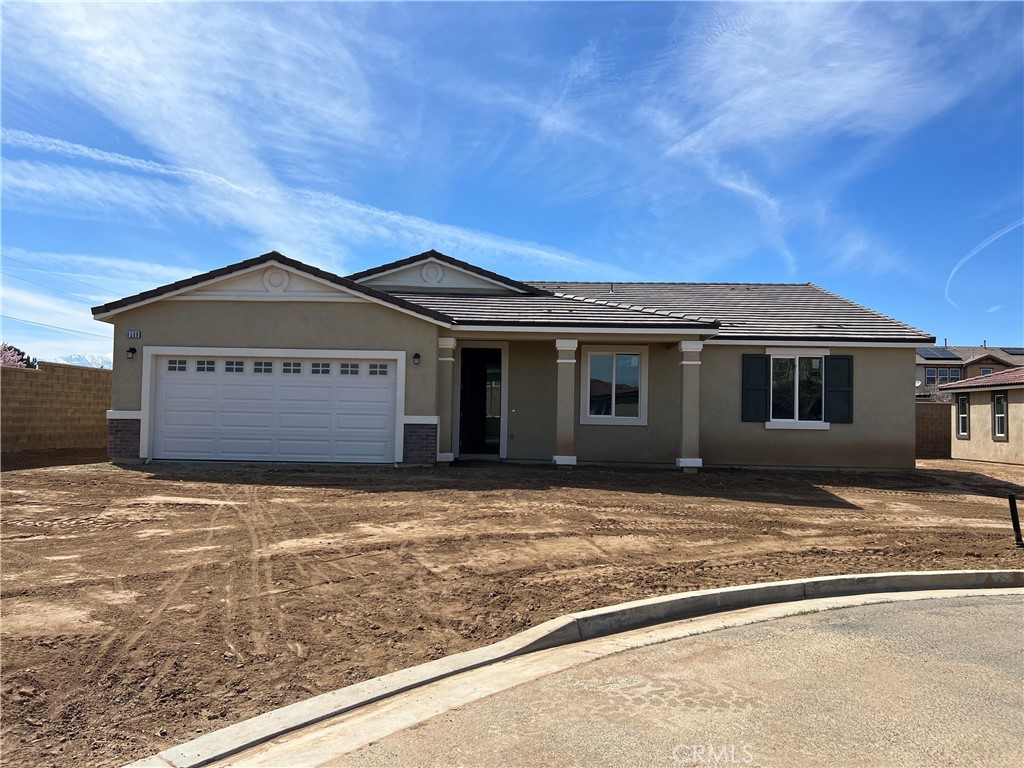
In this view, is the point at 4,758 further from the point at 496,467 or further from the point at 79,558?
the point at 496,467

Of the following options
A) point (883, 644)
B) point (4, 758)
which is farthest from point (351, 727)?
point (883, 644)

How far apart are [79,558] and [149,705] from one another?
11.8ft

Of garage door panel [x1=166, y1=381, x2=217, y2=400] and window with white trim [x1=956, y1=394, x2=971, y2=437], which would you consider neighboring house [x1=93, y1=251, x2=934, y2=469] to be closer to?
garage door panel [x1=166, y1=381, x2=217, y2=400]

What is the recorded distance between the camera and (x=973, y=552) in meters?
8.02

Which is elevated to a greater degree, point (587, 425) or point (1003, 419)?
point (1003, 419)

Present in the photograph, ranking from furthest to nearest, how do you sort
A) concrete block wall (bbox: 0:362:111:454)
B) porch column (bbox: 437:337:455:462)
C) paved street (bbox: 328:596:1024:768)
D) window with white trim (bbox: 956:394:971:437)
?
window with white trim (bbox: 956:394:971:437)
concrete block wall (bbox: 0:362:111:454)
porch column (bbox: 437:337:455:462)
paved street (bbox: 328:596:1024:768)

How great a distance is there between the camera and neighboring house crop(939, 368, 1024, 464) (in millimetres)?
19797

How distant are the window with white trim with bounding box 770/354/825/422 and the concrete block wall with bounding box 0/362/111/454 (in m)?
16.6

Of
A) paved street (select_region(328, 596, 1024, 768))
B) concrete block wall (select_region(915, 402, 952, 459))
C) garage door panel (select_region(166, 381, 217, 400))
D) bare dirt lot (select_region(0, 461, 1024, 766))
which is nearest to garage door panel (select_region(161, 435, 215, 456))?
bare dirt lot (select_region(0, 461, 1024, 766))

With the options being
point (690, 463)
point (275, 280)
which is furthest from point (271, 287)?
point (690, 463)

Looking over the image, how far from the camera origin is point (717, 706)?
3.96 m

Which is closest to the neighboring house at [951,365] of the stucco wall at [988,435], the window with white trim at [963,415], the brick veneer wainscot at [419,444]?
the window with white trim at [963,415]

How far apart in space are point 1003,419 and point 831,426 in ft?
29.7

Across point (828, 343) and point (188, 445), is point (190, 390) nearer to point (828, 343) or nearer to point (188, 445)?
point (188, 445)
